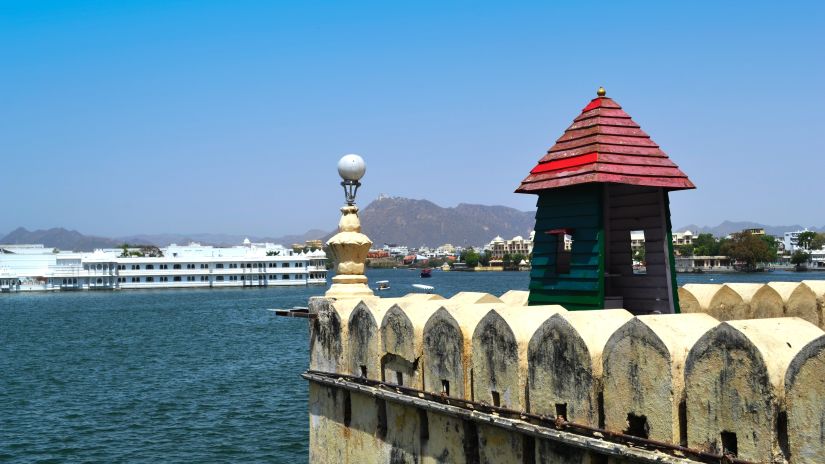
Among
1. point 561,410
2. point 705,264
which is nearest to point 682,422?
point 561,410

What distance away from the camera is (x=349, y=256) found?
1307 cm

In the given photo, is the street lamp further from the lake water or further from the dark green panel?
the lake water

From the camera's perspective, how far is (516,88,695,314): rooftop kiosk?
1100 cm

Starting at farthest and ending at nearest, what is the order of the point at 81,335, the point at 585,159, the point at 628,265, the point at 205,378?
the point at 81,335
the point at 205,378
the point at 628,265
the point at 585,159

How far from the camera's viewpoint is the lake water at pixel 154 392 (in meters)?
23.4

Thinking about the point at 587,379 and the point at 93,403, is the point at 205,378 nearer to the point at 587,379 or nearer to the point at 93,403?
the point at 93,403

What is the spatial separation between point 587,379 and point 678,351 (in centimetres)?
106

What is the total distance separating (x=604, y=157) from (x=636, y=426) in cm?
467

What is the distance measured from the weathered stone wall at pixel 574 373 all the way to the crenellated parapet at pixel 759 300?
21 mm

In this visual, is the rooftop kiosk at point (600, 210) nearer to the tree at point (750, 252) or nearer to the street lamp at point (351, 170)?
the street lamp at point (351, 170)

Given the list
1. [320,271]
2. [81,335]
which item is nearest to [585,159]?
[81,335]

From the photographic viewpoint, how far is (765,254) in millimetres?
180375

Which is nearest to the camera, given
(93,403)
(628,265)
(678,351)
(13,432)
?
(678,351)

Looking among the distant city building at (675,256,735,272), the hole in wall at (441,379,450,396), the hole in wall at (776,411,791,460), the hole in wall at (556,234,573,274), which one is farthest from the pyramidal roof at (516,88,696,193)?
the distant city building at (675,256,735,272)
